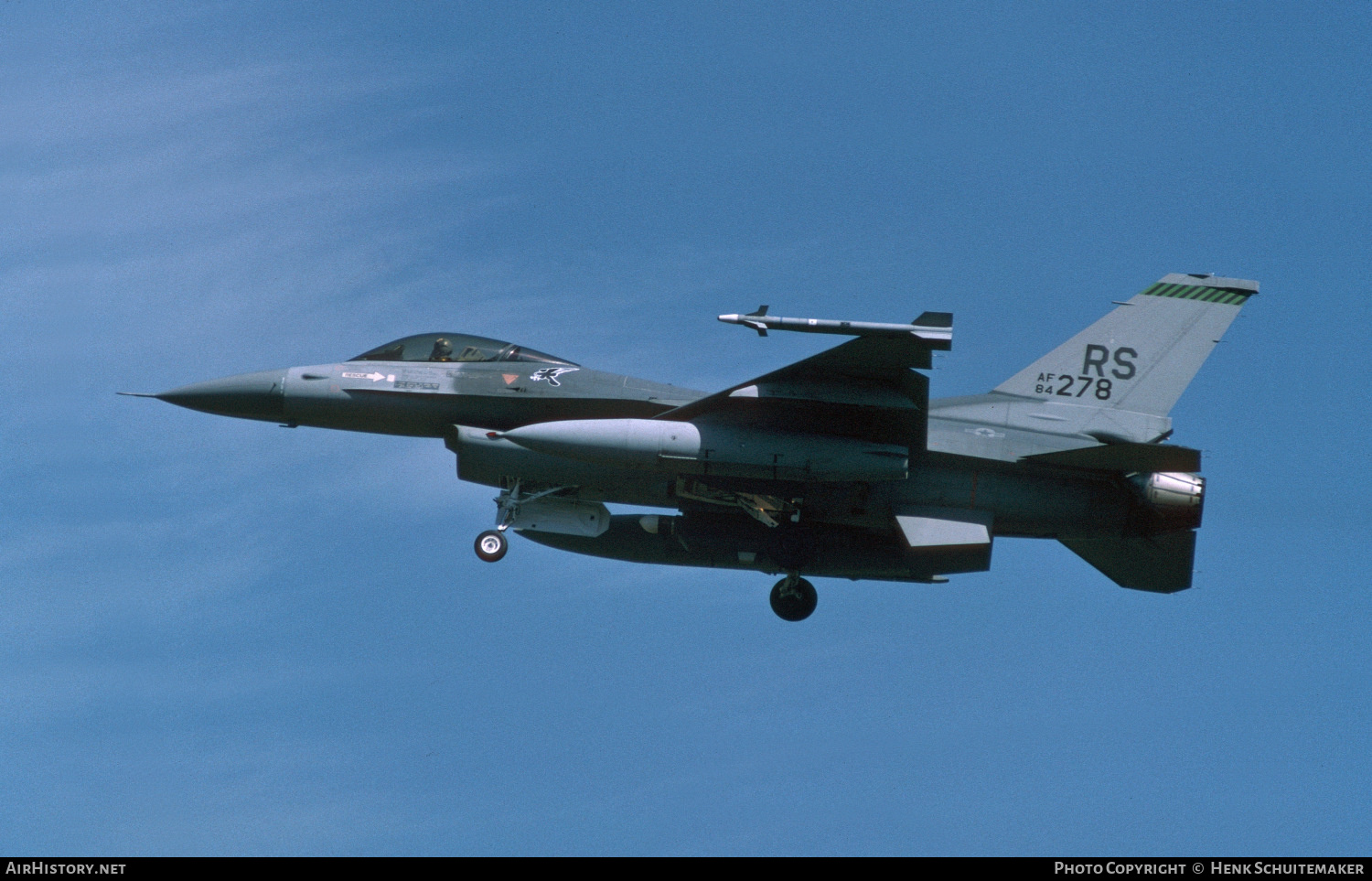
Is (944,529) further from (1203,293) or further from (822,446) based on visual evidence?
(1203,293)

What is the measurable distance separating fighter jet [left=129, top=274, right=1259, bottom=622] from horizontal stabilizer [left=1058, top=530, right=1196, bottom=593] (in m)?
0.03

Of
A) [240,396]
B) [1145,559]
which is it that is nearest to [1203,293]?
[1145,559]

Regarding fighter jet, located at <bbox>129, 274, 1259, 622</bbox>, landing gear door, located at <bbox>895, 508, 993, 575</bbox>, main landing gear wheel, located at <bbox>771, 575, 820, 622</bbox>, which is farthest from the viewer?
main landing gear wheel, located at <bbox>771, 575, 820, 622</bbox>

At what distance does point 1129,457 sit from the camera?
19.4 meters

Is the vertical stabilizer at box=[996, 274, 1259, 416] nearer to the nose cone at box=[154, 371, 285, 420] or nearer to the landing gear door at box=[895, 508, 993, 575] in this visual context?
the landing gear door at box=[895, 508, 993, 575]

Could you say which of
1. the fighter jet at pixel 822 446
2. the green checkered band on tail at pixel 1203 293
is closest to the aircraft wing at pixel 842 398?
the fighter jet at pixel 822 446

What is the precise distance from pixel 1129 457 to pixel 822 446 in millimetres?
3958

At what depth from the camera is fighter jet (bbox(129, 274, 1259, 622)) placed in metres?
19.3

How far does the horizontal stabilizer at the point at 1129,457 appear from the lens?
1894cm

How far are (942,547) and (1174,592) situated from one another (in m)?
4.33

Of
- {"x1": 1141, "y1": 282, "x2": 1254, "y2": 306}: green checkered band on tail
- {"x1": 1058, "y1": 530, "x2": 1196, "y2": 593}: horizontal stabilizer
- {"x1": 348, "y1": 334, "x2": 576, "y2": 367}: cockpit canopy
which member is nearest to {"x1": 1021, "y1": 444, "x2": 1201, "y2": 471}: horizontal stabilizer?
{"x1": 1058, "y1": 530, "x2": 1196, "y2": 593}: horizontal stabilizer

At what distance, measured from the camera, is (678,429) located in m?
19.3

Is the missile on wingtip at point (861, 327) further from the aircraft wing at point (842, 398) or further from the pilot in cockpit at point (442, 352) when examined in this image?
the pilot in cockpit at point (442, 352)
